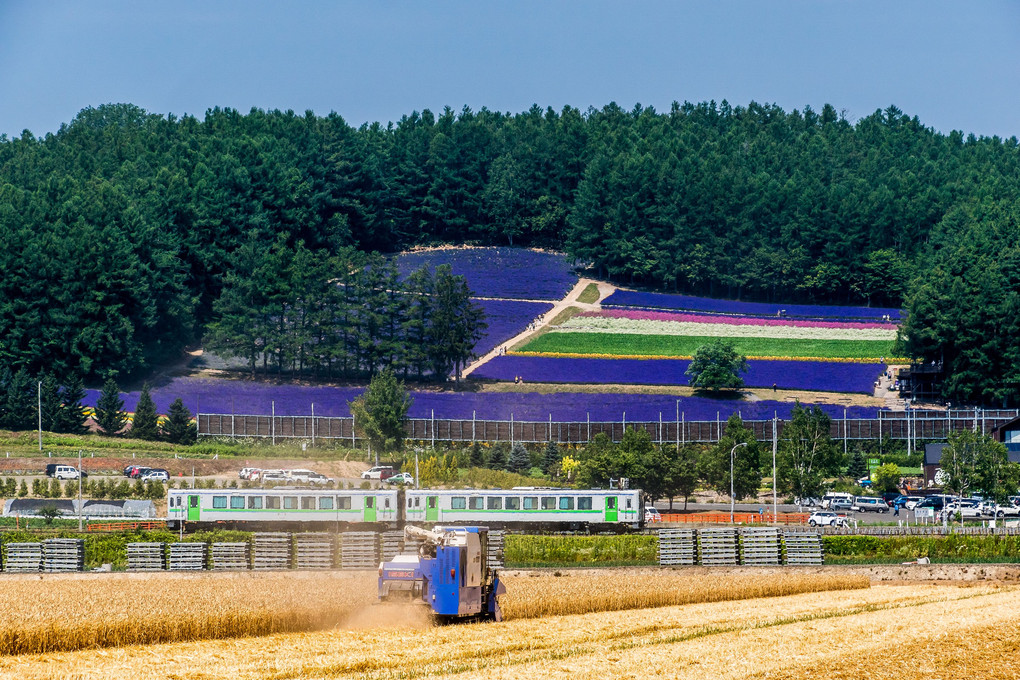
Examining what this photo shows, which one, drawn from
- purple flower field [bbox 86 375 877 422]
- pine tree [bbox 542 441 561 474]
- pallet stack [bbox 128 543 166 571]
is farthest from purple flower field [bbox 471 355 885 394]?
pallet stack [bbox 128 543 166 571]

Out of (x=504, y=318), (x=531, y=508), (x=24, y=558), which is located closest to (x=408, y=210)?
(x=504, y=318)

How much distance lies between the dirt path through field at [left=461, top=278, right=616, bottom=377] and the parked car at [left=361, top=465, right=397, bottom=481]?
1290 inches

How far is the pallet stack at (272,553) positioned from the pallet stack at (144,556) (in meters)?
3.61

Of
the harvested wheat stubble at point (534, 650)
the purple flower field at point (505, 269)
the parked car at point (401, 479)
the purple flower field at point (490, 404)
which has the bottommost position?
the harvested wheat stubble at point (534, 650)

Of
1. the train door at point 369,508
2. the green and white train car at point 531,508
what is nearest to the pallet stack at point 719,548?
the green and white train car at point 531,508

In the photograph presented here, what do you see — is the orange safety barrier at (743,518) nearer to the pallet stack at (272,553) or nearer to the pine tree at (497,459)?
the pine tree at (497,459)

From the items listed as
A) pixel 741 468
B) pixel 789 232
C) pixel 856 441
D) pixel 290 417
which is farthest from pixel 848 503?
pixel 789 232

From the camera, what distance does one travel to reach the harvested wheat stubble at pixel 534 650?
1064 inches

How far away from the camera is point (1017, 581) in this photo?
4762 cm

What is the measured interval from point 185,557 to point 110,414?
155 feet

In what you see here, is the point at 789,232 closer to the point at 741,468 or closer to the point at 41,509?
the point at 741,468

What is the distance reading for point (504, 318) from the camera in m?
136

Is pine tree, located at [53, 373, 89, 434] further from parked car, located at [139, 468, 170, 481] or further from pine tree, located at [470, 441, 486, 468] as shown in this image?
pine tree, located at [470, 441, 486, 468]

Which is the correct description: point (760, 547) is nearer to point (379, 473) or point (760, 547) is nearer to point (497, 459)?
point (379, 473)
